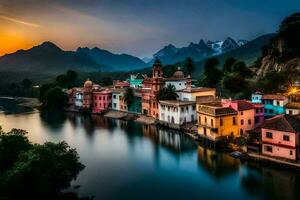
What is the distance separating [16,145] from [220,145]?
21013mm

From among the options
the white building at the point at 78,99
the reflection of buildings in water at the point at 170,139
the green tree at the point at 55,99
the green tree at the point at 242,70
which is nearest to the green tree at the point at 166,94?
the reflection of buildings in water at the point at 170,139

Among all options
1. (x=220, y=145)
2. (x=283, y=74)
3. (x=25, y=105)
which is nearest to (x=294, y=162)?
(x=220, y=145)

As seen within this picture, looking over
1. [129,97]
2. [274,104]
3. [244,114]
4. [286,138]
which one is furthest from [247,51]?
[286,138]

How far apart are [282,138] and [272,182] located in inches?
188

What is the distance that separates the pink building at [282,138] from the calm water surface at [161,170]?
5.82 feet

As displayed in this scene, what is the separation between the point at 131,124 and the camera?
54.8 metres

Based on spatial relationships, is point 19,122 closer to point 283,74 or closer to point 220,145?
point 220,145

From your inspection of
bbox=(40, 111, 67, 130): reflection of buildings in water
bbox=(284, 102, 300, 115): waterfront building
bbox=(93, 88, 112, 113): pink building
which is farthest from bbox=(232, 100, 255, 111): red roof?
bbox=(93, 88, 112, 113): pink building

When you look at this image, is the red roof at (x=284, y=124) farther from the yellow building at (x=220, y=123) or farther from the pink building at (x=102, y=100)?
the pink building at (x=102, y=100)

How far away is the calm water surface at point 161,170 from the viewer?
24.8 meters

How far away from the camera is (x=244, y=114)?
38375mm

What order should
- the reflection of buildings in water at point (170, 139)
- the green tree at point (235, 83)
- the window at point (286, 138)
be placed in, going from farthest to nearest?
the green tree at point (235, 83) → the reflection of buildings in water at point (170, 139) → the window at point (286, 138)

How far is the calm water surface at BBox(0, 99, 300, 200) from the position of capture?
24.8m

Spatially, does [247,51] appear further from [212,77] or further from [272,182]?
[272,182]
